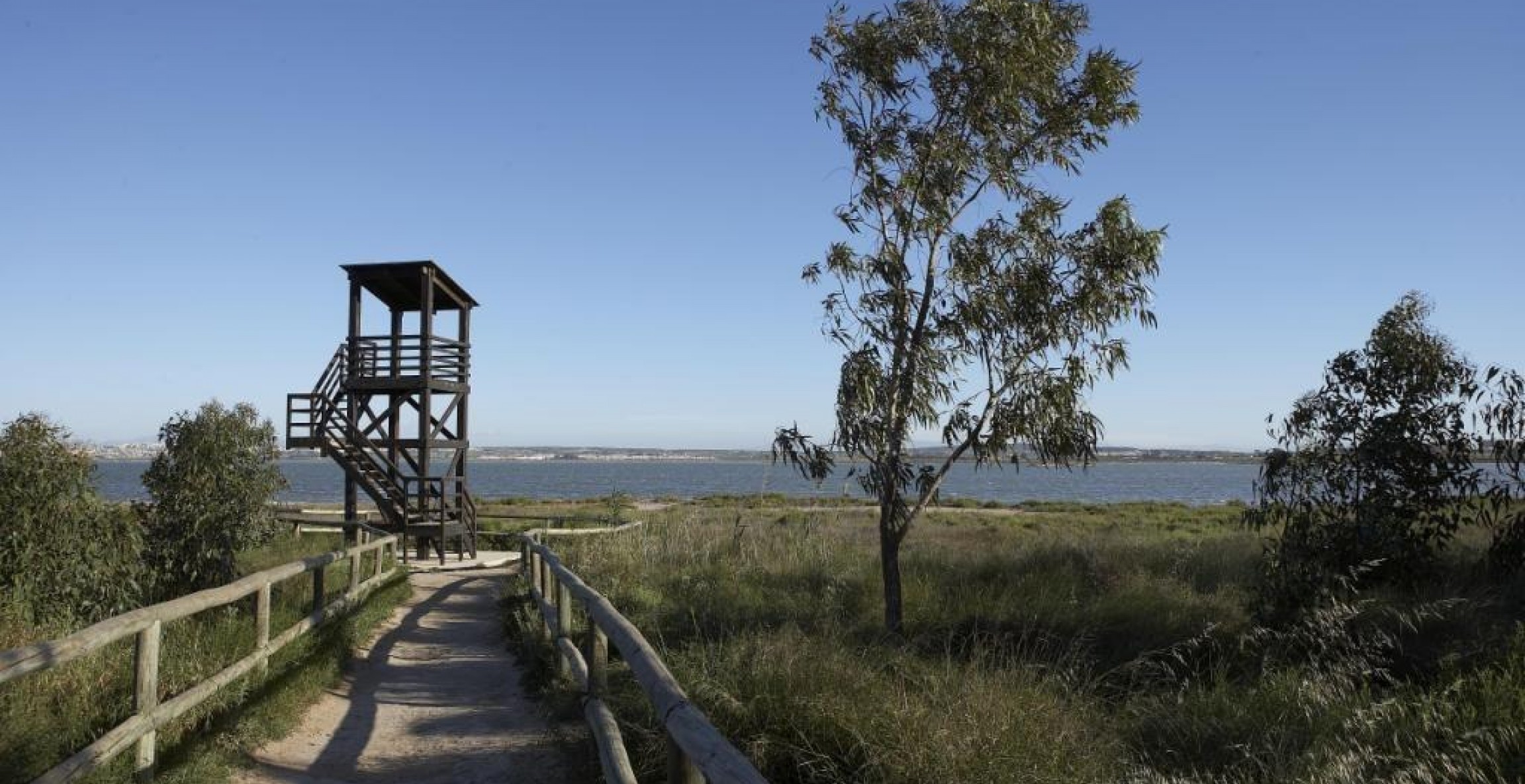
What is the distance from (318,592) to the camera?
400 inches

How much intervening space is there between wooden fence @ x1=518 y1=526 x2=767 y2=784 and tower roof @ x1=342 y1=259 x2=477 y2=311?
1516 cm

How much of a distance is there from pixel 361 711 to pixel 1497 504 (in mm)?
10672

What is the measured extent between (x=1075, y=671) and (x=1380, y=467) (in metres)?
4.58

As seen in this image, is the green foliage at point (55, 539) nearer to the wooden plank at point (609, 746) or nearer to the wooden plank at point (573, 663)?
the wooden plank at point (573, 663)

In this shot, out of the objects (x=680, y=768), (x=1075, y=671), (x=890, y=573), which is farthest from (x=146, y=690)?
(x=890, y=573)

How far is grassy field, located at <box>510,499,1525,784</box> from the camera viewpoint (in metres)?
5.32

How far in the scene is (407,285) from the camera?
81.7 ft

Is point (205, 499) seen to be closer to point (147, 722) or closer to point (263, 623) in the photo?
point (263, 623)

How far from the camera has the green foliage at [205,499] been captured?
1284 centimetres

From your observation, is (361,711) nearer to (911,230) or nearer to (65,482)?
(65,482)

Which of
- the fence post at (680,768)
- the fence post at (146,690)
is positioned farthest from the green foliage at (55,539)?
the fence post at (680,768)

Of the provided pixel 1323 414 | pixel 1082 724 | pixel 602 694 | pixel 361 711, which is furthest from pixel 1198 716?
pixel 361 711

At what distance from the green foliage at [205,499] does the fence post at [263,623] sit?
5534mm

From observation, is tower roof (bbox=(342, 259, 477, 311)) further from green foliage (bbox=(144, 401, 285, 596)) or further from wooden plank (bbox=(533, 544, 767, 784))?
wooden plank (bbox=(533, 544, 767, 784))
